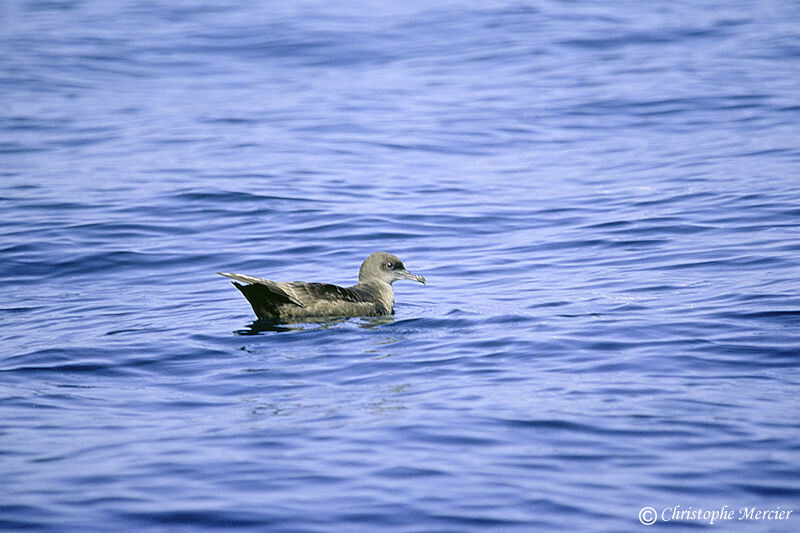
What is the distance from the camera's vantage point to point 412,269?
12.3 m

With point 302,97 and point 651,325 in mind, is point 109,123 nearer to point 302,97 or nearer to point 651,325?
point 302,97

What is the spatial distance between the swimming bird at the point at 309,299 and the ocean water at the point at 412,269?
0.22m

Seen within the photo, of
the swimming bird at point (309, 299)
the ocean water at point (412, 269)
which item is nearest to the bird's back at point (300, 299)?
the swimming bird at point (309, 299)

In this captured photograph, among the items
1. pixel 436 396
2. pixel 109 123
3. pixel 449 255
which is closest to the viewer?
pixel 436 396

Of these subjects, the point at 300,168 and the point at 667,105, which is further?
the point at 667,105

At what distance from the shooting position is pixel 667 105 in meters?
19.9

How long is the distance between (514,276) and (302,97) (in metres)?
11.7

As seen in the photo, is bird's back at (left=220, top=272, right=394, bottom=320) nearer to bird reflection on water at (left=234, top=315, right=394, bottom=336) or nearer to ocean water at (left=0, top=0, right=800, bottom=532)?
bird reflection on water at (left=234, top=315, right=394, bottom=336)

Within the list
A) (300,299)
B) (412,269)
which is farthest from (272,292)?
(412,269)

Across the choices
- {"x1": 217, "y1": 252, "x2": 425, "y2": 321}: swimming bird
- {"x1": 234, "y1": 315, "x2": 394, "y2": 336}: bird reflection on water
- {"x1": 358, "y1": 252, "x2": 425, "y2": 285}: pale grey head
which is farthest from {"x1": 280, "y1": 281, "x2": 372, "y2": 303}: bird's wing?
{"x1": 358, "y1": 252, "x2": 425, "y2": 285}: pale grey head

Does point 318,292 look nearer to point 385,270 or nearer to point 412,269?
point 385,270

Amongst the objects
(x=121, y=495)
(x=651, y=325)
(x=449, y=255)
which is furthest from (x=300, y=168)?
(x=121, y=495)

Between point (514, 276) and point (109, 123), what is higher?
point (109, 123)

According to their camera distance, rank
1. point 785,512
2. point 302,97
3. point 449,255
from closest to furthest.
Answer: point 785,512 → point 449,255 → point 302,97
